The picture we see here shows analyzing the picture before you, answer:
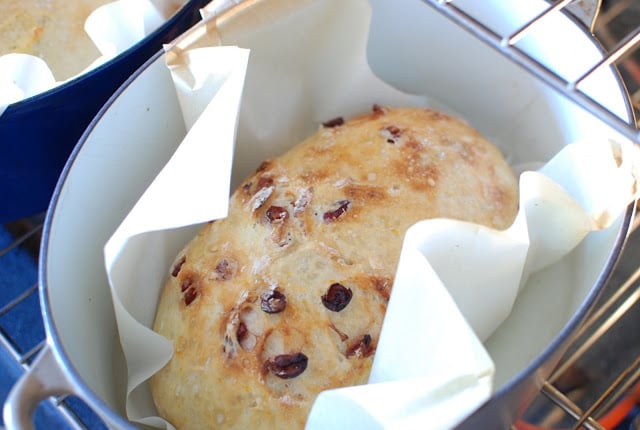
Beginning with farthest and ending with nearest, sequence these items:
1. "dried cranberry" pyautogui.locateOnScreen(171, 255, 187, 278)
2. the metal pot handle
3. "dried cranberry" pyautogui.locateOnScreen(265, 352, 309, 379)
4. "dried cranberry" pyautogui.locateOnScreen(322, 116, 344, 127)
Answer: "dried cranberry" pyautogui.locateOnScreen(322, 116, 344, 127), "dried cranberry" pyautogui.locateOnScreen(171, 255, 187, 278), "dried cranberry" pyautogui.locateOnScreen(265, 352, 309, 379), the metal pot handle

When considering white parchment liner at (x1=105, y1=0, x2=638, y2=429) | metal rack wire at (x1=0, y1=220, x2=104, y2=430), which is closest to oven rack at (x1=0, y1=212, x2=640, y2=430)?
metal rack wire at (x1=0, y1=220, x2=104, y2=430)

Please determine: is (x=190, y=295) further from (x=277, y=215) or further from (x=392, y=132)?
(x=392, y=132)

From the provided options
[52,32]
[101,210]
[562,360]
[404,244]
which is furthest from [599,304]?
[52,32]

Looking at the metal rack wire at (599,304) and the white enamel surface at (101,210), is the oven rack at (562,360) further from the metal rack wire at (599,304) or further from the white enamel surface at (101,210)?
the white enamel surface at (101,210)

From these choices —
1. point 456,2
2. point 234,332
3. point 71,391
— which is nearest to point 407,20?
point 456,2

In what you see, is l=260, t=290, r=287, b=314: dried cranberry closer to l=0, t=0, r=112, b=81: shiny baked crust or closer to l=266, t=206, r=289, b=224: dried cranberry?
l=266, t=206, r=289, b=224: dried cranberry

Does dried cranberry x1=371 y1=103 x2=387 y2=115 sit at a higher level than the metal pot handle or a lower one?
higher

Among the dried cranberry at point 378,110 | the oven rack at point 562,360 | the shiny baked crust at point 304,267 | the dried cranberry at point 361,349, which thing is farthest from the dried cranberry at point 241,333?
the dried cranberry at point 378,110
